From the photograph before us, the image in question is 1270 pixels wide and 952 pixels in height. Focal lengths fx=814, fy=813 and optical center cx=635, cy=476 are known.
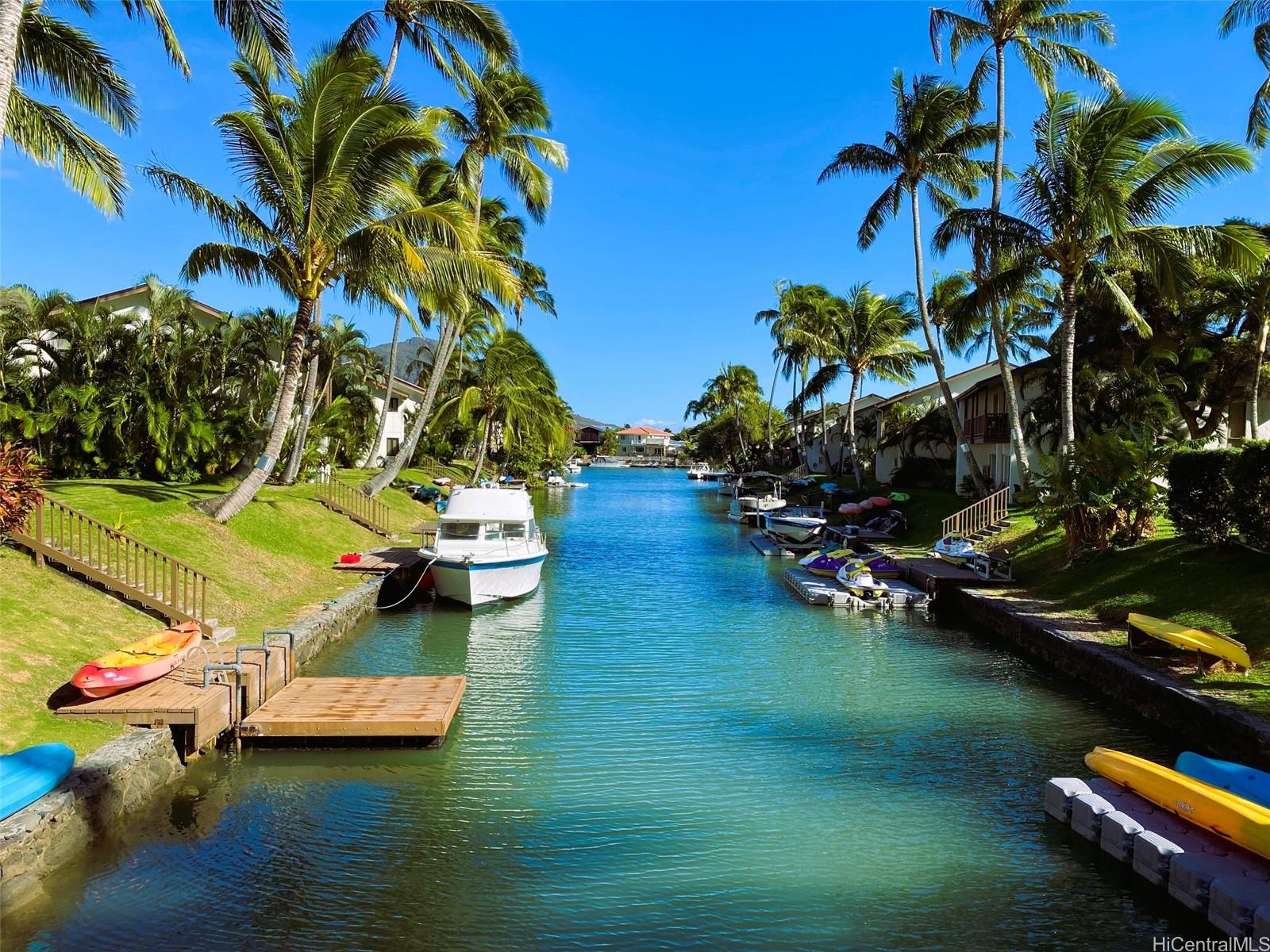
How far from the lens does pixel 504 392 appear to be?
52.3m

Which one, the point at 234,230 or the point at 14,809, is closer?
the point at 14,809

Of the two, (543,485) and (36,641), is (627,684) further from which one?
(543,485)

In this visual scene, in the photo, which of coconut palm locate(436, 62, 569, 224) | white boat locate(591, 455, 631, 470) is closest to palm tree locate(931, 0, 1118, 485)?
coconut palm locate(436, 62, 569, 224)

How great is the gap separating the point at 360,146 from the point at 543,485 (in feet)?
200

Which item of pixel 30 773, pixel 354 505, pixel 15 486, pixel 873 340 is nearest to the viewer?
pixel 30 773

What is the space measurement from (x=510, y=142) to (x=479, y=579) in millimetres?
19064

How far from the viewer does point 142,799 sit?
342 inches

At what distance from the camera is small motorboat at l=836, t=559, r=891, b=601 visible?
2228 centimetres

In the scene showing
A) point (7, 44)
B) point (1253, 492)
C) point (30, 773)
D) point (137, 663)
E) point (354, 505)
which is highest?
point (7, 44)

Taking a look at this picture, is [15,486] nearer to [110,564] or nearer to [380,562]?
[110,564]

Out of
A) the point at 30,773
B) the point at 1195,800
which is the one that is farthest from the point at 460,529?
the point at 1195,800

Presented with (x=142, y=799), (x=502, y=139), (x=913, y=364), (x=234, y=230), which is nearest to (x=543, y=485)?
(x=913, y=364)

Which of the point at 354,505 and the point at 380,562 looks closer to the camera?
the point at 380,562

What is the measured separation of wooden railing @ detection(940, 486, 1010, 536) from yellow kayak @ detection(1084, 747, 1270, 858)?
61.7ft
